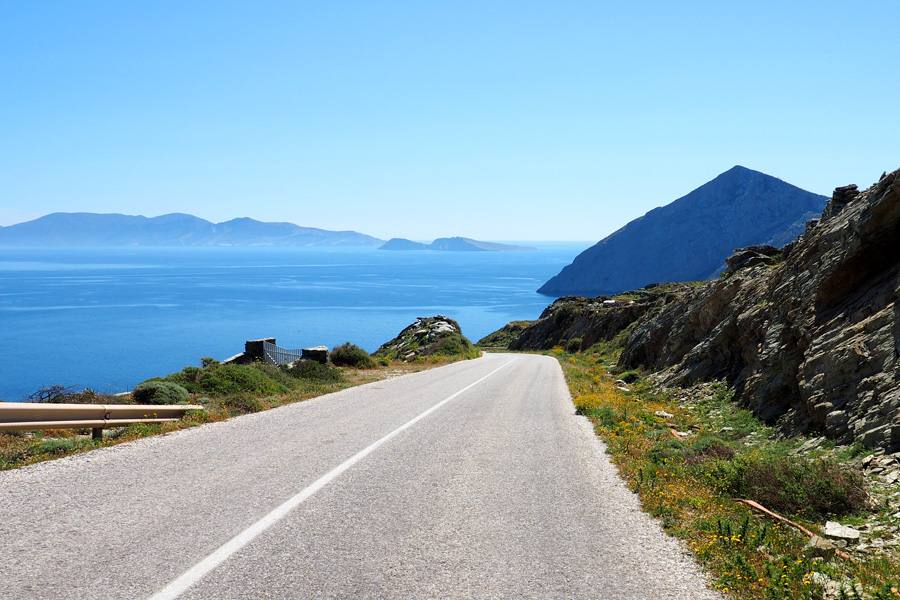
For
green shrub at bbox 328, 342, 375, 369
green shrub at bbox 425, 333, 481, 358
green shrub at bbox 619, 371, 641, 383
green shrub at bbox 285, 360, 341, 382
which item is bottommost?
green shrub at bbox 425, 333, 481, 358

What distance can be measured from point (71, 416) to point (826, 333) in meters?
13.3

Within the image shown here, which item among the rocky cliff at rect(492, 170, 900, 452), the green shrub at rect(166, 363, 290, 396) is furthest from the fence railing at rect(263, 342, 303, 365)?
the rocky cliff at rect(492, 170, 900, 452)

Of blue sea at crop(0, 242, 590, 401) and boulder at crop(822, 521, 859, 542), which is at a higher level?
boulder at crop(822, 521, 859, 542)

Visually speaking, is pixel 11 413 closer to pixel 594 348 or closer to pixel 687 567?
pixel 687 567

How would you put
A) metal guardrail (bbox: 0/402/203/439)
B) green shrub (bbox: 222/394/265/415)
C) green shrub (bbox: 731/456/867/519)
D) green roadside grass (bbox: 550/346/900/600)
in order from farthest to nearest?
green shrub (bbox: 222/394/265/415), metal guardrail (bbox: 0/402/203/439), green shrub (bbox: 731/456/867/519), green roadside grass (bbox: 550/346/900/600)

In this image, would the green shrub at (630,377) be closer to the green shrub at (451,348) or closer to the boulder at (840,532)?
the green shrub at (451,348)

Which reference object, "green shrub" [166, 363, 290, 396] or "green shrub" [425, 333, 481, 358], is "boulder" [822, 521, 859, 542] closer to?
"green shrub" [166, 363, 290, 396]

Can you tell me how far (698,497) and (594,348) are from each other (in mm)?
41367

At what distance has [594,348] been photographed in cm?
4731

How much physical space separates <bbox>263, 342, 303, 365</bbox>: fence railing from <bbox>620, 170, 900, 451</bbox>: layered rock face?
15.8 meters

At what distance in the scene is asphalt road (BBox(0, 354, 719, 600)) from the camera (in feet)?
13.9

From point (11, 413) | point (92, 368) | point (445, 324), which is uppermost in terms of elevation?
point (11, 413)

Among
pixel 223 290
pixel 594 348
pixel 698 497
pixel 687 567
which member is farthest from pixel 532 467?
pixel 223 290

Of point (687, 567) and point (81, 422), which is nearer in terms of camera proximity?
point (687, 567)
